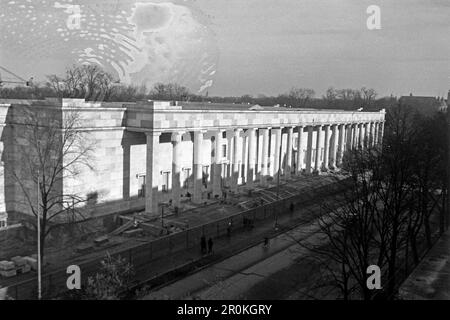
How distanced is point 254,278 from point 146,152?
15.9 m

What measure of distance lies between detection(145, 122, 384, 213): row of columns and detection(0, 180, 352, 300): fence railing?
4885mm

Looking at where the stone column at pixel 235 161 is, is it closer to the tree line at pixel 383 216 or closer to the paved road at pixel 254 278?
the paved road at pixel 254 278

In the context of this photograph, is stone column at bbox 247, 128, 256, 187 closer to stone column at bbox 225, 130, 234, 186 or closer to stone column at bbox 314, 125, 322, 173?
stone column at bbox 225, 130, 234, 186

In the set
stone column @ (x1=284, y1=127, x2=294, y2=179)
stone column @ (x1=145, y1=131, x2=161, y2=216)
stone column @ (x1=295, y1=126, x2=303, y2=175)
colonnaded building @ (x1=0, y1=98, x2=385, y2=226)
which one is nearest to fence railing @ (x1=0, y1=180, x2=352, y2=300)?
stone column @ (x1=145, y1=131, x2=161, y2=216)

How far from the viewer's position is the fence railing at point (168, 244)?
Result: 73.6 ft

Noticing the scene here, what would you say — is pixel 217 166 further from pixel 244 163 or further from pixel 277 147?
pixel 277 147

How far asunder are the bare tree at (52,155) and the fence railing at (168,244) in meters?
5.76

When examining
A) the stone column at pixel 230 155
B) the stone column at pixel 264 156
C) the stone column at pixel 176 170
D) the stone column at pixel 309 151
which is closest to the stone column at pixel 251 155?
the stone column at pixel 264 156

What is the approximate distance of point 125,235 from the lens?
110 feet
